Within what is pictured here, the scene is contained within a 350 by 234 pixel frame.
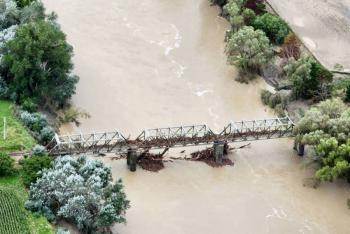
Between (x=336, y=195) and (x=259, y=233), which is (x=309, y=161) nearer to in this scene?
(x=336, y=195)

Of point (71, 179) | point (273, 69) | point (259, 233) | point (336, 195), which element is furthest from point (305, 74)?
point (71, 179)

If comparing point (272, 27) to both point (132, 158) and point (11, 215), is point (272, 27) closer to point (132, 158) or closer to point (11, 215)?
point (132, 158)

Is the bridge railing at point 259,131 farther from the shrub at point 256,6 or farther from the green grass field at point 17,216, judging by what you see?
the shrub at point 256,6

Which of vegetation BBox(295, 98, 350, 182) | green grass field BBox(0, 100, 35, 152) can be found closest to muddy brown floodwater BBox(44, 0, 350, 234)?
vegetation BBox(295, 98, 350, 182)

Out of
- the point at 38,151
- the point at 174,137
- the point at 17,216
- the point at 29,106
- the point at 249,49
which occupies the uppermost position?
the point at 249,49

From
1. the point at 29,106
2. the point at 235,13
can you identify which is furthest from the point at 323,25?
the point at 29,106

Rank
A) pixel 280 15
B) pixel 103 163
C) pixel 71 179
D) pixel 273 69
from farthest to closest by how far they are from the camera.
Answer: pixel 280 15
pixel 273 69
pixel 103 163
pixel 71 179

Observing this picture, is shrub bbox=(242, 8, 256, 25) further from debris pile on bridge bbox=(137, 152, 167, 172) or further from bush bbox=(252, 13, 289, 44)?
debris pile on bridge bbox=(137, 152, 167, 172)
